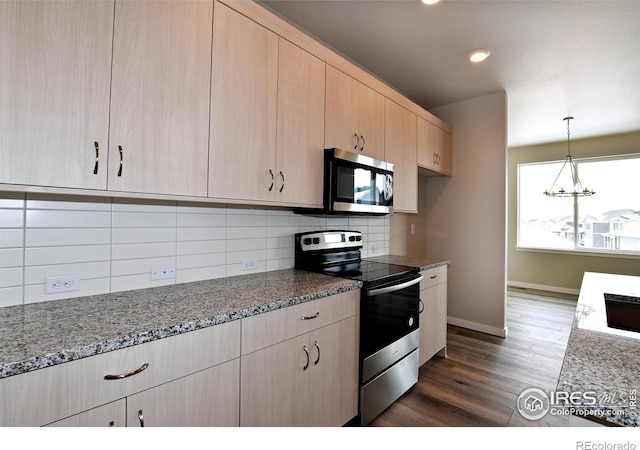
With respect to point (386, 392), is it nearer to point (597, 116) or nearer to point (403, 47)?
point (403, 47)

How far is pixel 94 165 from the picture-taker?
1.12 m

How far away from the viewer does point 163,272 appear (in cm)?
157

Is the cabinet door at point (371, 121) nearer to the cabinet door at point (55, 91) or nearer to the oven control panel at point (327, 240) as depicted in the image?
the oven control panel at point (327, 240)

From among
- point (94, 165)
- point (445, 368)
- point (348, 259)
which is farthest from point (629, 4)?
point (94, 165)

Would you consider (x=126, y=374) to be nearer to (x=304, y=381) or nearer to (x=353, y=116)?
(x=304, y=381)

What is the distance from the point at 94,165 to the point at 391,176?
1984 millimetres

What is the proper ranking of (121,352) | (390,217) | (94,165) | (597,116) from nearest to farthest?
(121,352) → (94,165) → (390,217) → (597,116)

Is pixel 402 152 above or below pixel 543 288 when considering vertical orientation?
above

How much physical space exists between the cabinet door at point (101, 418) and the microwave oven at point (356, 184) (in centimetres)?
141

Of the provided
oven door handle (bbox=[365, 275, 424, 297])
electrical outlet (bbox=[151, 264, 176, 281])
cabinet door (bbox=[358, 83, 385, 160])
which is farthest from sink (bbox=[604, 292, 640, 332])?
electrical outlet (bbox=[151, 264, 176, 281])

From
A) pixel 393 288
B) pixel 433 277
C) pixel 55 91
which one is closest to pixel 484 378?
pixel 433 277

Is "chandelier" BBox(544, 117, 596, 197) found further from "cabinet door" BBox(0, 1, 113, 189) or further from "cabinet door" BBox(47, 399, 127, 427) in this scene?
"cabinet door" BBox(47, 399, 127, 427)

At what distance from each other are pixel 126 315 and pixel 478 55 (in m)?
3.04

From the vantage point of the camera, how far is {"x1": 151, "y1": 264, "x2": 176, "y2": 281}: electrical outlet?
1.53 meters
